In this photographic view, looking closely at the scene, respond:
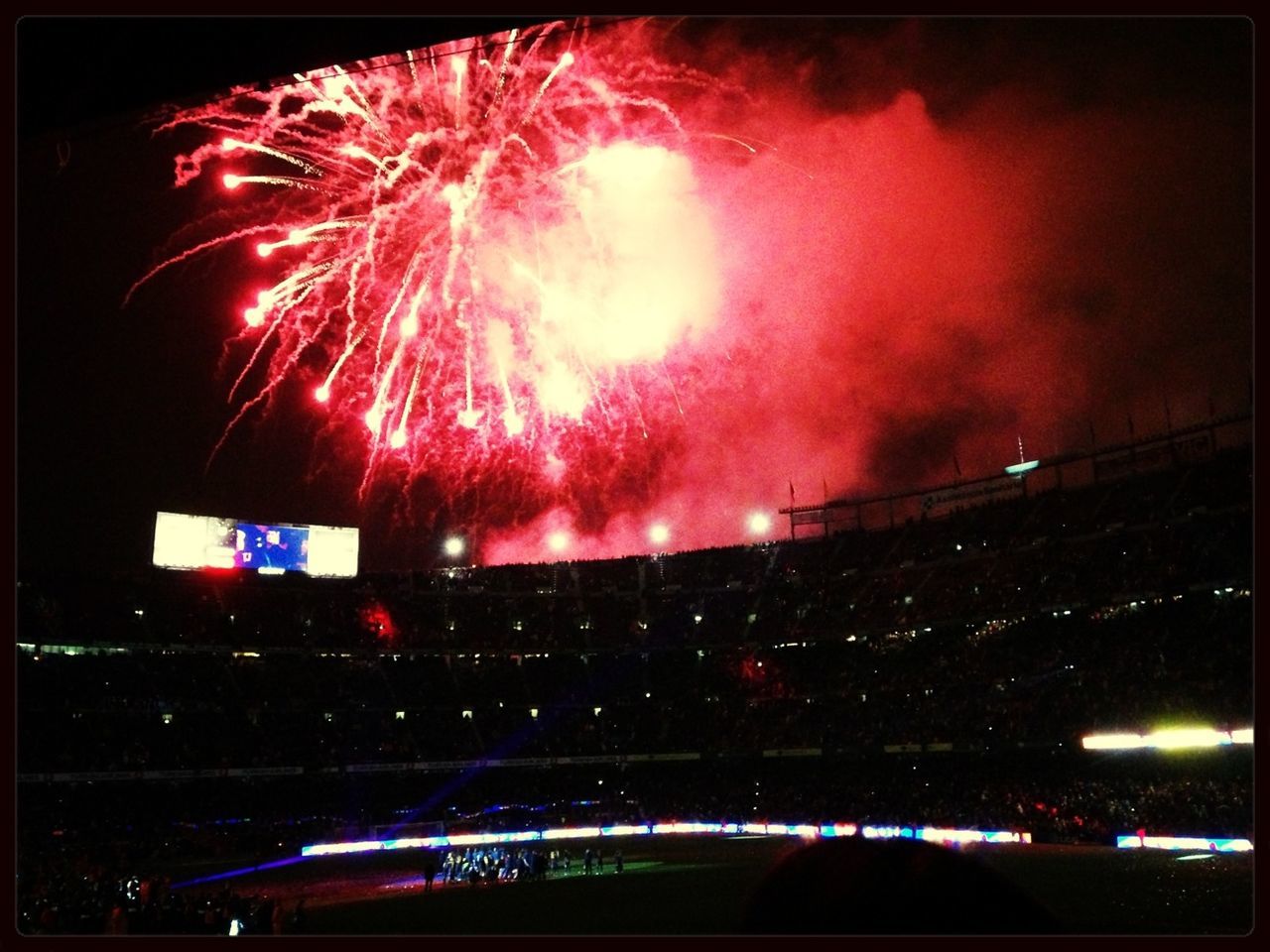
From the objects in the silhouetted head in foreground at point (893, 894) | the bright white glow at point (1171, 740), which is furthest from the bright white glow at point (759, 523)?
the silhouetted head in foreground at point (893, 894)

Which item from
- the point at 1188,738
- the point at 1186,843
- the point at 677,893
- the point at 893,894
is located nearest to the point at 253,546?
the point at 677,893

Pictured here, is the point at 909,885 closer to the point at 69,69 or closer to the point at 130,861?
the point at 69,69

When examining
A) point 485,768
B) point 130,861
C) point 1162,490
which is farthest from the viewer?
point 485,768

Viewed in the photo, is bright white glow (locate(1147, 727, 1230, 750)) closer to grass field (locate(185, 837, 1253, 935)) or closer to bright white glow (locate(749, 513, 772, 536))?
grass field (locate(185, 837, 1253, 935))

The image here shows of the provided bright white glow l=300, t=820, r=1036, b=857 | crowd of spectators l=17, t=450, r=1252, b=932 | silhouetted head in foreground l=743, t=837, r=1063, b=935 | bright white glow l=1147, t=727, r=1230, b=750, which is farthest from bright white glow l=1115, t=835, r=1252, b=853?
silhouetted head in foreground l=743, t=837, r=1063, b=935

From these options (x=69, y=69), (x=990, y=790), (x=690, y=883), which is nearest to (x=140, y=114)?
(x=69, y=69)

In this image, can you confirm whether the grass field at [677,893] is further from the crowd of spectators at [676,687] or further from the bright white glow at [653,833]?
the crowd of spectators at [676,687]

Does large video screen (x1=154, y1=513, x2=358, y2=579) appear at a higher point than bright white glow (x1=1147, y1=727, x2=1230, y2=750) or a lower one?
higher
